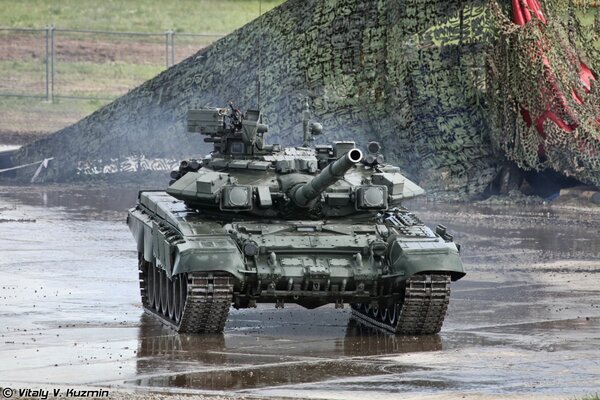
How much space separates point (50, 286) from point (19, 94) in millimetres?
25961

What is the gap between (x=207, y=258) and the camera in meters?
20.0

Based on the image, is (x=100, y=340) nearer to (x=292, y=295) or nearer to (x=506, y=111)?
(x=292, y=295)

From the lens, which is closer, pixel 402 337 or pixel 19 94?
pixel 402 337

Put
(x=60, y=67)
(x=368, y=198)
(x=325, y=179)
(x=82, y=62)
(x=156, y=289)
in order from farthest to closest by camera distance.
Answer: (x=82, y=62) < (x=60, y=67) < (x=156, y=289) < (x=368, y=198) < (x=325, y=179)

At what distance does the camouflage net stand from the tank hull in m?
11.8

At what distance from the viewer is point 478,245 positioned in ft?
95.9

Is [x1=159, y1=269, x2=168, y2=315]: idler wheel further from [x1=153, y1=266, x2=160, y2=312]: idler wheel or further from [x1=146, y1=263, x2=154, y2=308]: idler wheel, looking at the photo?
[x1=146, y1=263, x2=154, y2=308]: idler wheel

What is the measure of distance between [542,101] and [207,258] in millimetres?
13910

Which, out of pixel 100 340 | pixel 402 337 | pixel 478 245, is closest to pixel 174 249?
pixel 100 340

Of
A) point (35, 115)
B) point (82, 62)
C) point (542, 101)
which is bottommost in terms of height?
point (35, 115)

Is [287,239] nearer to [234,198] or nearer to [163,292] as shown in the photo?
[234,198]

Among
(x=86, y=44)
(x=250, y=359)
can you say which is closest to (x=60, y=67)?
(x=86, y=44)

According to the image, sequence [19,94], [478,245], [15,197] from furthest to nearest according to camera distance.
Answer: [19,94]
[15,197]
[478,245]

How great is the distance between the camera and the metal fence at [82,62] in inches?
2023
